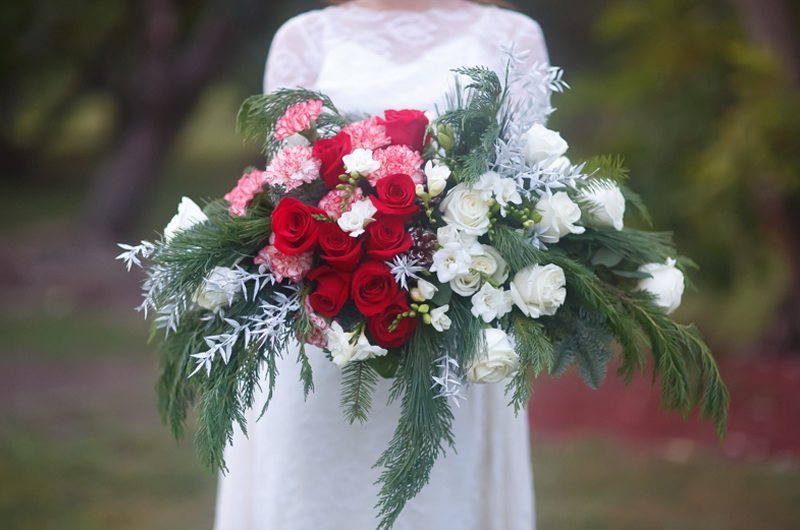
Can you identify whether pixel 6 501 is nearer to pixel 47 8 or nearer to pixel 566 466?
pixel 566 466

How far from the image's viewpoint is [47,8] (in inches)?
388

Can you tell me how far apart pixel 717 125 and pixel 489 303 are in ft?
17.6

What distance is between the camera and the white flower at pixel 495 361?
2.10 m

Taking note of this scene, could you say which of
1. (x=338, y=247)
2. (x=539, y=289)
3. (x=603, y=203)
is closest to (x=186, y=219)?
(x=338, y=247)

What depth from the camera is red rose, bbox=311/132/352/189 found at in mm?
2242

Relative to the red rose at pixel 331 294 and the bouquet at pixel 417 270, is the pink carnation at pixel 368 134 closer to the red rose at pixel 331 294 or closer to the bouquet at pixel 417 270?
the bouquet at pixel 417 270

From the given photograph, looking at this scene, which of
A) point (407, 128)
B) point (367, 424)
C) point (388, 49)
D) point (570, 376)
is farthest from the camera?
point (570, 376)

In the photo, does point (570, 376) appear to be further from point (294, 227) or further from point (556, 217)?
point (294, 227)

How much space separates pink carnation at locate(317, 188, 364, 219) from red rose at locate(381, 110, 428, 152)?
17 centimetres

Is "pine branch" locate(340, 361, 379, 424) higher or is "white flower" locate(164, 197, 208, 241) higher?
"white flower" locate(164, 197, 208, 241)

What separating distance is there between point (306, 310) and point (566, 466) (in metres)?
3.59

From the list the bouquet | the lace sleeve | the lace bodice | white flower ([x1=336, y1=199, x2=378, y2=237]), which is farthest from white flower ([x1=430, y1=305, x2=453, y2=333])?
the lace sleeve

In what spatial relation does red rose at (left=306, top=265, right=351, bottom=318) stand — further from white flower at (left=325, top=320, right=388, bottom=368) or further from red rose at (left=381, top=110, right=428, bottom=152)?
red rose at (left=381, top=110, right=428, bottom=152)

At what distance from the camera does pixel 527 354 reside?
2139 millimetres
